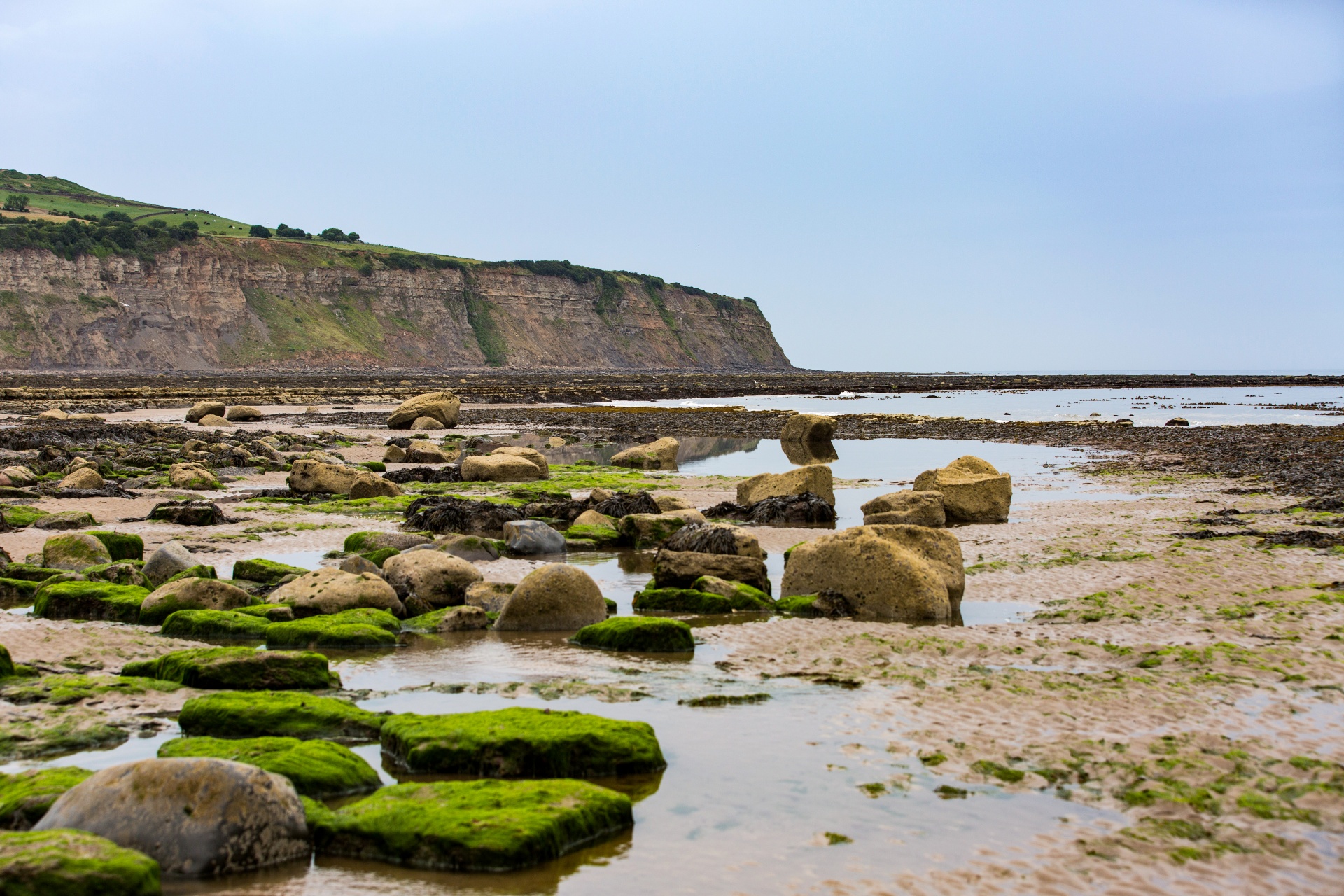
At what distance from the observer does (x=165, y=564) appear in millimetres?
12602

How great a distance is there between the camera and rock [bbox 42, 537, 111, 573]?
13234mm

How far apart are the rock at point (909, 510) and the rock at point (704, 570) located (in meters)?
5.20

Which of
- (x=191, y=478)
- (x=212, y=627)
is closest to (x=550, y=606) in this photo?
(x=212, y=627)

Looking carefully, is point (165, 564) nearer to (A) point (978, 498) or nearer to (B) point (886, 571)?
(B) point (886, 571)

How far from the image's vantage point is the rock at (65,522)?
54.6ft

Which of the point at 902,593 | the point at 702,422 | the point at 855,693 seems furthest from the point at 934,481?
the point at 702,422

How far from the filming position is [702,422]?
51.0m

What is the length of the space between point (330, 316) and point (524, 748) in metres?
142

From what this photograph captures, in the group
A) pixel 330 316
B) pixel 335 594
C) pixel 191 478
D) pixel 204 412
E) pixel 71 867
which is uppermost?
pixel 330 316

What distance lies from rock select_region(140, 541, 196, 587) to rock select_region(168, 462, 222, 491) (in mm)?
10502

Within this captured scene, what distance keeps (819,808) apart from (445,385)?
284ft

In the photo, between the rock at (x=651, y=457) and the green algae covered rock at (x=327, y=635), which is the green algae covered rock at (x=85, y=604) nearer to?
the green algae covered rock at (x=327, y=635)

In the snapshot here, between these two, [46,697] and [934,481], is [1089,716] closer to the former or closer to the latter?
[46,697]

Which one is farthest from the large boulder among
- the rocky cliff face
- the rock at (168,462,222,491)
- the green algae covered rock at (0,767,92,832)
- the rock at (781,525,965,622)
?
the rocky cliff face
